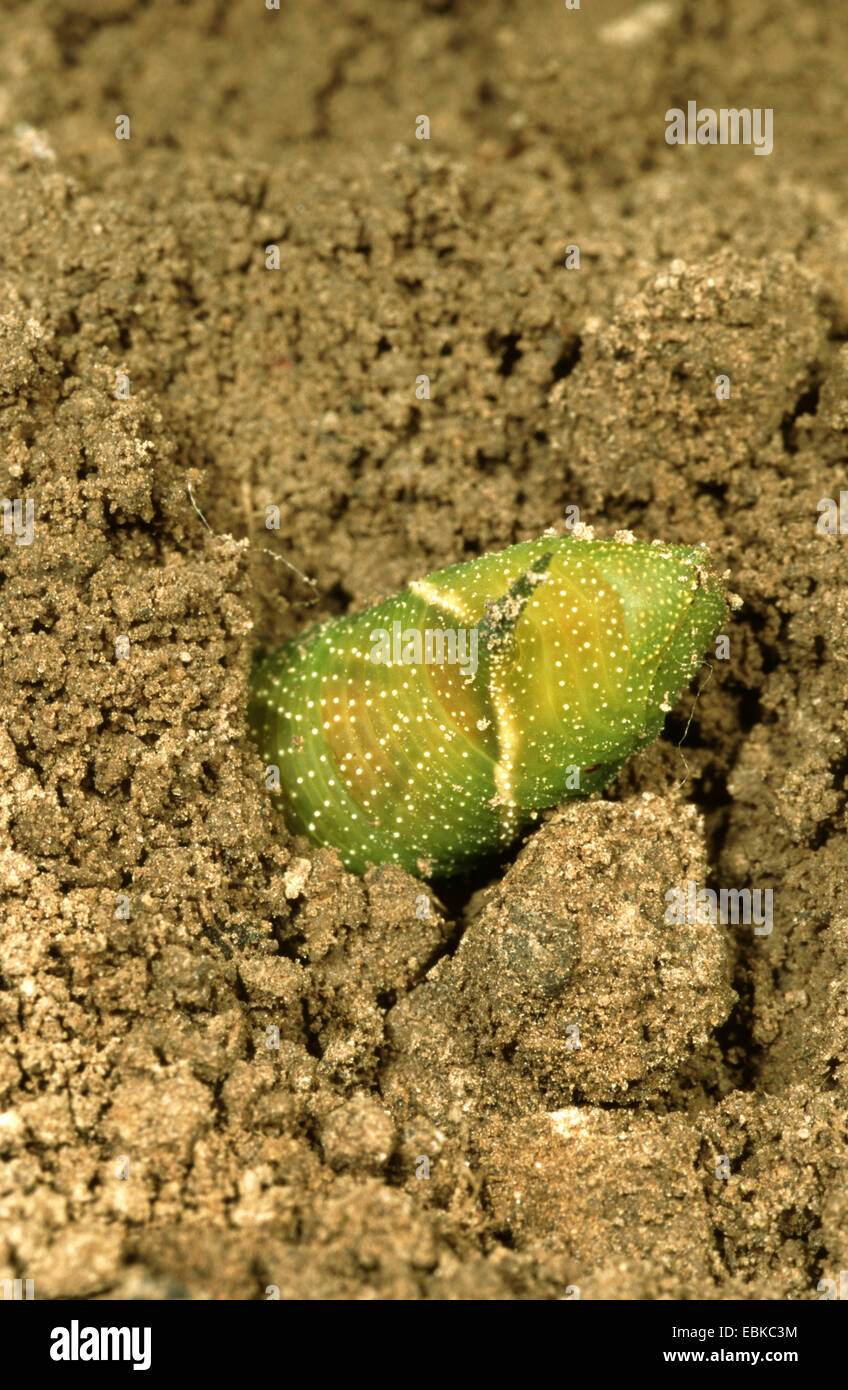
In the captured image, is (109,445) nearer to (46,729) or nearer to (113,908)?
(46,729)

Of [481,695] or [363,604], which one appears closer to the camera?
[481,695]

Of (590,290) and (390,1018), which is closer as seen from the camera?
(390,1018)

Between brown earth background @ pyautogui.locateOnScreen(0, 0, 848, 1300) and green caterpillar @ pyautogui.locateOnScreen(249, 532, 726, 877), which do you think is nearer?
brown earth background @ pyautogui.locateOnScreen(0, 0, 848, 1300)

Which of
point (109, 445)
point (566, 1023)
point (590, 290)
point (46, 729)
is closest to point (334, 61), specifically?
point (590, 290)

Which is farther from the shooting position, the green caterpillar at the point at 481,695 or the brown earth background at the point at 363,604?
the green caterpillar at the point at 481,695
